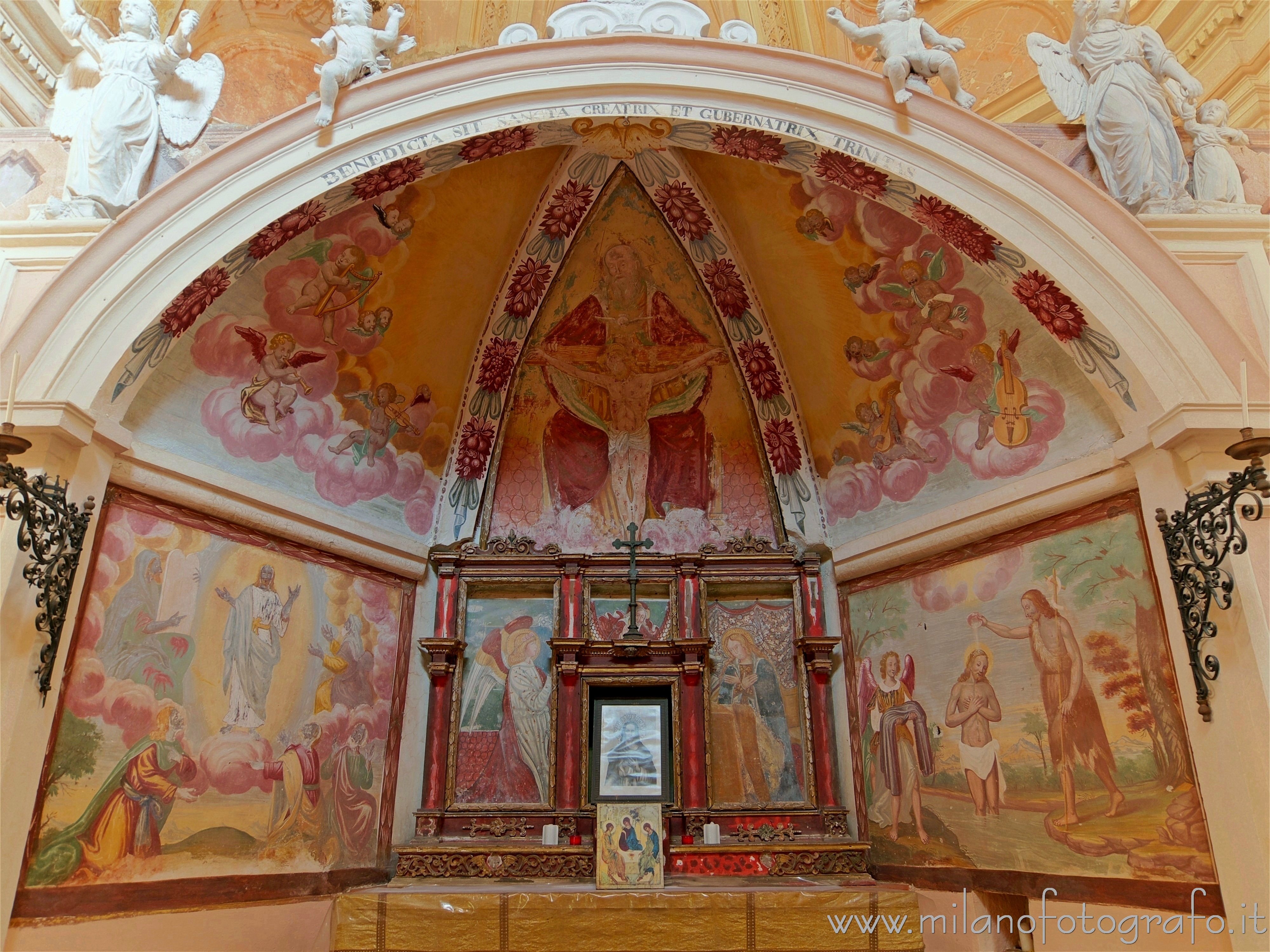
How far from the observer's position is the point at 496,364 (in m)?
8.79

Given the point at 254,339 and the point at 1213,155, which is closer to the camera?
the point at 1213,155

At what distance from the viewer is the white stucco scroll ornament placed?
6.67 metres

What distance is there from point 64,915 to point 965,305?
22.8 feet

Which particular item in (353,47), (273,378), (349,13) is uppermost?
(349,13)

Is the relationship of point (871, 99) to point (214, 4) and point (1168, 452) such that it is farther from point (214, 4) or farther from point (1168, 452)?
point (214, 4)

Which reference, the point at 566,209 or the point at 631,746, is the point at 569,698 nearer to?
the point at 631,746

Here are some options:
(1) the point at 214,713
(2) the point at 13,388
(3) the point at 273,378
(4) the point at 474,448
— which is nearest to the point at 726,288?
(4) the point at 474,448

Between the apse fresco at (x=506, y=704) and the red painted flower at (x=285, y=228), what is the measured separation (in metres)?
3.46

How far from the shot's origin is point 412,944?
231 inches

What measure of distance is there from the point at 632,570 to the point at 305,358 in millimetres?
3270

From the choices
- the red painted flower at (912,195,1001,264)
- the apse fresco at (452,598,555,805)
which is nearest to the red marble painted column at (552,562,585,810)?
the apse fresco at (452,598,555,805)

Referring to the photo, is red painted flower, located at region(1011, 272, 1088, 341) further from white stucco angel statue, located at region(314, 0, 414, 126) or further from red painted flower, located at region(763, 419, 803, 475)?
white stucco angel statue, located at region(314, 0, 414, 126)

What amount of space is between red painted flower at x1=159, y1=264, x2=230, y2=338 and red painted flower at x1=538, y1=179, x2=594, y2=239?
2.85 metres

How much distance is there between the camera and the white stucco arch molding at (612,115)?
5801mm
